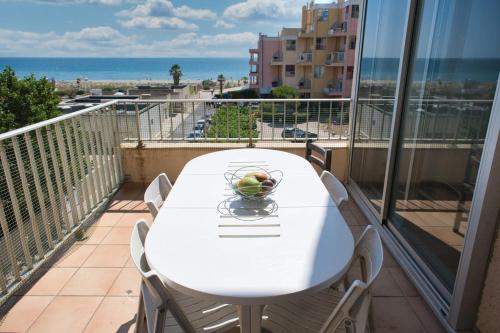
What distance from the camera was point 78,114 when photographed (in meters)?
2.86

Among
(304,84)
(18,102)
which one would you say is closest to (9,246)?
(18,102)

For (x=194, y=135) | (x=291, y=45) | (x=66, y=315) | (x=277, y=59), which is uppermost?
(x=291, y=45)

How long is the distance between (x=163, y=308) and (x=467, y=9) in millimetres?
2091

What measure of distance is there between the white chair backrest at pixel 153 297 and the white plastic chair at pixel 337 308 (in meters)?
0.40

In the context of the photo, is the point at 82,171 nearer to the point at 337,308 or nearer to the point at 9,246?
the point at 9,246

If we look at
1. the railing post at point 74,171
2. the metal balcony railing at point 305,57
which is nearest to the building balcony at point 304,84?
the metal balcony railing at point 305,57

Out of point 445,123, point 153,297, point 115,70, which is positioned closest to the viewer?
point 153,297

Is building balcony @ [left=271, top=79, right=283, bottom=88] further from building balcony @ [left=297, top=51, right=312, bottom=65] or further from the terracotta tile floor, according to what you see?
the terracotta tile floor

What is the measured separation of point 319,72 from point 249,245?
1212 inches

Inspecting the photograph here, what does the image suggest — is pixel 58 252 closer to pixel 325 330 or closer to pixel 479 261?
pixel 325 330

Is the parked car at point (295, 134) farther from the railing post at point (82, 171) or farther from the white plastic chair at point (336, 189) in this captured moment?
the railing post at point (82, 171)

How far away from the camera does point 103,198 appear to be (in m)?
3.35

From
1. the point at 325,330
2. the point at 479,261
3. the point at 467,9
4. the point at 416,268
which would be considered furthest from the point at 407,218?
the point at 325,330

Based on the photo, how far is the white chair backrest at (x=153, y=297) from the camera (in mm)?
1122
